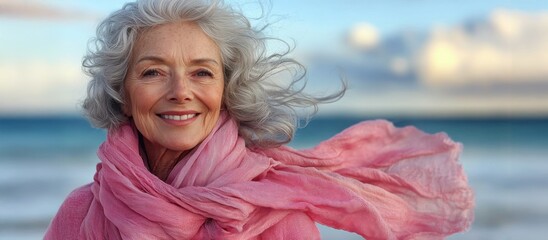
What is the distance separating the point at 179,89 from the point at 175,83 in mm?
27

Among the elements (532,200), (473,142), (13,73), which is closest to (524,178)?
(532,200)

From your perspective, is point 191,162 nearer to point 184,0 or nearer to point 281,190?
point 281,190

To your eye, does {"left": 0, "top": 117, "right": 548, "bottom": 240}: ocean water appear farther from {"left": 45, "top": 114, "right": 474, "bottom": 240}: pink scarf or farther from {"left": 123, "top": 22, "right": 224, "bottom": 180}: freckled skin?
{"left": 123, "top": 22, "right": 224, "bottom": 180}: freckled skin

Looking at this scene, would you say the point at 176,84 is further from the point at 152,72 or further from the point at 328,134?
the point at 328,134

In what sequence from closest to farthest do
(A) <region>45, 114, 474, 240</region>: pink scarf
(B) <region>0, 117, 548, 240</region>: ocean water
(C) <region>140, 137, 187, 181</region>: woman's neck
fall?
(A) <region>45, 114, 474, 240</region>: pink scarf
(C) <region>140, 137, 187, 181</region>: woman's neck
(B) <region>0, 117, 548, 240</region>: ocean water

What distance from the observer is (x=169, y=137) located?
241 centimetres

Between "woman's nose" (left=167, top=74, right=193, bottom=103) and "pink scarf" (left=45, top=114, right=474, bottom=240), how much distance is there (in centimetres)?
14

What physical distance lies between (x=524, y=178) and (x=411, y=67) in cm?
625

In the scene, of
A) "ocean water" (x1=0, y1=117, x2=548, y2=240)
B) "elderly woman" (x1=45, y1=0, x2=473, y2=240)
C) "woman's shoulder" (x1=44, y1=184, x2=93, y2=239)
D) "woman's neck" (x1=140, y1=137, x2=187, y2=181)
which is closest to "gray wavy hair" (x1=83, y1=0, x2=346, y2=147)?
"elderly woman" (x1=45, y1=0, x2=473, y2=240)

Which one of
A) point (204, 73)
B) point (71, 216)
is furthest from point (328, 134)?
point (204, 73)

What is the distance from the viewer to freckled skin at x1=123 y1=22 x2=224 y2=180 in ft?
7.71

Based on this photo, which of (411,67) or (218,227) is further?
(411,67)

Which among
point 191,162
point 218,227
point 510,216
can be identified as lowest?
point 218,227

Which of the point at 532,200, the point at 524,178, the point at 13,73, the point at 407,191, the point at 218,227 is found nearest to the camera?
the point at 218,227
